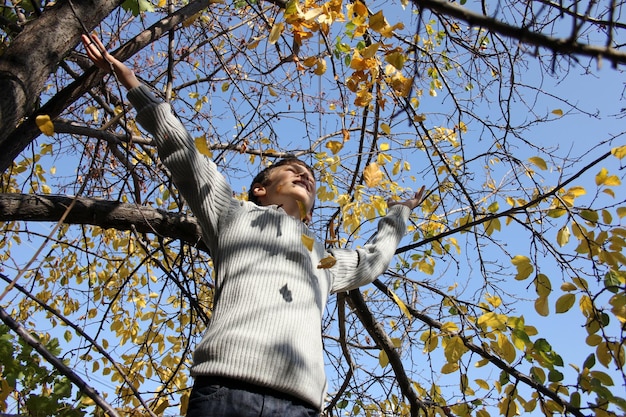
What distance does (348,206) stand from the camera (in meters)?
2.62

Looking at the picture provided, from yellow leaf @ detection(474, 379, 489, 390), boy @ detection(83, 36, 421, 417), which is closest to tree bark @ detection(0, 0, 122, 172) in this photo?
boy @ detection(83, 36, 421, 417)

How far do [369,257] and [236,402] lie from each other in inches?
30.9

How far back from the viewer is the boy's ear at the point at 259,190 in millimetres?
1987

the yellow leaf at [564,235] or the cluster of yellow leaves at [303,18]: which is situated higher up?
the cluster of yellow leaves at [303,18]

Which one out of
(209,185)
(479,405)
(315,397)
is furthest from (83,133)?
(479,405)

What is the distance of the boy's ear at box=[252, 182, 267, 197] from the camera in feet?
6.52

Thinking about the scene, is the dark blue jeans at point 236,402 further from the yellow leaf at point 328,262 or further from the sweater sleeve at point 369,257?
the sweater sleeve at point 369,257

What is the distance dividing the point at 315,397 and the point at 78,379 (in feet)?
2.08

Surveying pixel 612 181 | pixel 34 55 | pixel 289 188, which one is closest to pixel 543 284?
pixel 612 181

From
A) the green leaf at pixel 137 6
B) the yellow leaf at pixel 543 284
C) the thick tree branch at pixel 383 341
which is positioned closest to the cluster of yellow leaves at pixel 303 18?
the green leaf at pixel 137 6

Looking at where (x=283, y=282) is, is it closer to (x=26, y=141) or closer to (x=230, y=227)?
(x=230, y=227)

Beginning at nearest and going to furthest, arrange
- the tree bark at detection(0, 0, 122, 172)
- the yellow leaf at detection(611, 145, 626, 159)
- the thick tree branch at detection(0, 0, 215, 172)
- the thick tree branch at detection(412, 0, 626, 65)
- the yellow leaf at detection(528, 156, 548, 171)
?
the thick tree branch at detection(412, 0, 626, 65) < the tree bark at detection(0, 0, 122, 172) < the yellow leaf at detection(611, 145, 626, 159) < the thick tree branch at detection(0, 0, 215, 172) < the yellow leaf at detection(528, 156, 548, 171)

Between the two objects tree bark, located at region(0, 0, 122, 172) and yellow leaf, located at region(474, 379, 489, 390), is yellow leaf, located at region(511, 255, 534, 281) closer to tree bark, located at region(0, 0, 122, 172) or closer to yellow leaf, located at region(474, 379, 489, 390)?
yellow leaf, located at region(474, 379, 489, 390)

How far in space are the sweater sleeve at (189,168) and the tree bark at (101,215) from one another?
31 centimetres
